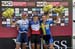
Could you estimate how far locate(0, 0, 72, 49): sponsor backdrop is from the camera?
30.4ft

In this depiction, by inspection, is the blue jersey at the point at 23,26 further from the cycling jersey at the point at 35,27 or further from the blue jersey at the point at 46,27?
the blue jersey at the point at 46,27

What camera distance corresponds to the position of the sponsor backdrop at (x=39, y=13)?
9.27 meters

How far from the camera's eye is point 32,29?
30.1ft

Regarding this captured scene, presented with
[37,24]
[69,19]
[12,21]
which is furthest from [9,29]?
[69,19]

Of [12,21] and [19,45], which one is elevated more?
[12,21]

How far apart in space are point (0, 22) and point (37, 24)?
3.39 feet

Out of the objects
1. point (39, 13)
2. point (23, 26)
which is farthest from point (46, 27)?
point (23, 26)

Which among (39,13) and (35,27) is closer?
(35,27)

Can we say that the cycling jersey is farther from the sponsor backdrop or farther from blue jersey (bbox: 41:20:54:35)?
the sponsor backdrop

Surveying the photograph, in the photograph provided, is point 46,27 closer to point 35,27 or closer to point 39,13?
point 35,27

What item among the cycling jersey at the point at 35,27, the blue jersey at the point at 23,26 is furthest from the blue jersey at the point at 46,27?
the blue jersey at the point at 23,26

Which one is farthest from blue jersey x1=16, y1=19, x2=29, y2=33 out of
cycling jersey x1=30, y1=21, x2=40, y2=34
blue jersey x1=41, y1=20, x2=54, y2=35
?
blue jersey x1=41, y1=20, x2=54, y2=35

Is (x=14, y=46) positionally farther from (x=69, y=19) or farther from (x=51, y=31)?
(x=69, y=19)

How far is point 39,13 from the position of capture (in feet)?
30.6
